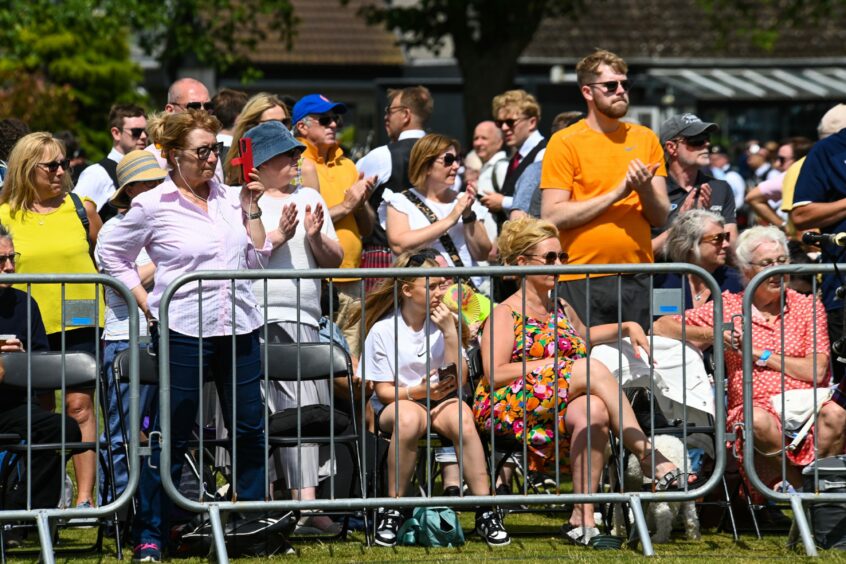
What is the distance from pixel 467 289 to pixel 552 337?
Answer: 0.47m

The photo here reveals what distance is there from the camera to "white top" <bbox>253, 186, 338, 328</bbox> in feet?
24.9

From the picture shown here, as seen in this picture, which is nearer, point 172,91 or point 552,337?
point 552,337

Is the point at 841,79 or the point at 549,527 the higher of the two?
the point at 841,79

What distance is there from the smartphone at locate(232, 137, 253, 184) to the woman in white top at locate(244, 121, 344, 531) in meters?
0.04

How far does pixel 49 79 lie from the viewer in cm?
3547

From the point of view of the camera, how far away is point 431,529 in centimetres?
734

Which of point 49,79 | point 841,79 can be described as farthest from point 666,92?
point 49,79

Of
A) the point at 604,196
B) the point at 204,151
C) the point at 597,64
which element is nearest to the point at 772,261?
the point at 604,196

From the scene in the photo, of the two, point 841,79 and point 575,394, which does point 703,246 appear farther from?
point 841,79

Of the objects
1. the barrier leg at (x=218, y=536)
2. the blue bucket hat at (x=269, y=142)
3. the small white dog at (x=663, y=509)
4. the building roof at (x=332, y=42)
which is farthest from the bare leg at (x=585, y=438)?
the building roof at (x=332, y=42)

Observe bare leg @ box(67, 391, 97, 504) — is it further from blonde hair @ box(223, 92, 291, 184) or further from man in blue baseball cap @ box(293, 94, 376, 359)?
man in blue baseball cap @ box(293, 94, 376, 359)

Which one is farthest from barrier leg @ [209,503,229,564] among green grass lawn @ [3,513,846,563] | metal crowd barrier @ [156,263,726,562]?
green grass lawn @ [3,513,846,563]

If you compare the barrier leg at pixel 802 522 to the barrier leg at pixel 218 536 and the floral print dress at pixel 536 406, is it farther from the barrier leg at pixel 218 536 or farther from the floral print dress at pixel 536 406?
the barrier leg at pixel 218 536

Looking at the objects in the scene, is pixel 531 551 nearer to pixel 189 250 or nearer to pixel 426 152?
pixel 189 250
